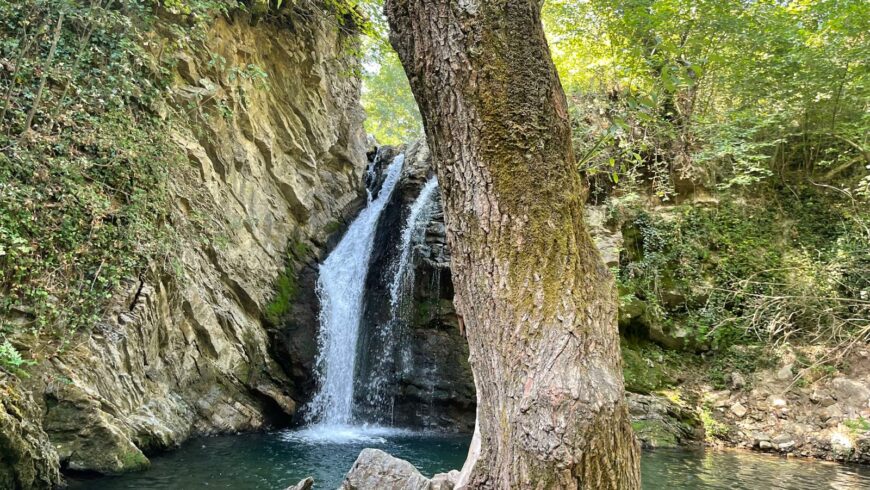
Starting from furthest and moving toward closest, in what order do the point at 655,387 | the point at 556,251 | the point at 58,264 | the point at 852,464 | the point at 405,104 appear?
1. the point at 405,104
2. the point at 655,387
3. the point at 852,464
4. the point at 58,264
5. the point at 556,251

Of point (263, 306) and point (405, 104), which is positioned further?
point (405, 104)

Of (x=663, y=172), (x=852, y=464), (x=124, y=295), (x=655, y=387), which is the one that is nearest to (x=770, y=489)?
(x=852, y=464)

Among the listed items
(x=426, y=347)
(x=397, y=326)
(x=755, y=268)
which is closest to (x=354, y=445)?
(x=426, y=347)

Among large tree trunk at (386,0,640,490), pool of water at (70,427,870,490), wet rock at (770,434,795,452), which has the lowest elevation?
pool of water at (70,427,870,490)

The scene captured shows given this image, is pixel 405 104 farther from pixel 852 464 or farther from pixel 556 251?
pixel 556 251

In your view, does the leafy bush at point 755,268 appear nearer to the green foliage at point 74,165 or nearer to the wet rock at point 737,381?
the wet rock at point 737,381

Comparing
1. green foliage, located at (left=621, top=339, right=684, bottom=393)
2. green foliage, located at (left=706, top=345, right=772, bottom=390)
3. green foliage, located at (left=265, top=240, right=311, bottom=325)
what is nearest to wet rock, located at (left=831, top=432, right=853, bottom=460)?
green foliage, located at (left=706, top=345, right=772, bottom=390)

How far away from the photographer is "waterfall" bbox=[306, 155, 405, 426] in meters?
10.3

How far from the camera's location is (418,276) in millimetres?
11266

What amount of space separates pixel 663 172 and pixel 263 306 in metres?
9.48

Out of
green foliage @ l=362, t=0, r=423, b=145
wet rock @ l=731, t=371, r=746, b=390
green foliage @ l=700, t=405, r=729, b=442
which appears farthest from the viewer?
green foliage @ l=362, t=0, r=423, b=145

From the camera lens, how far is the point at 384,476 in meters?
4.34

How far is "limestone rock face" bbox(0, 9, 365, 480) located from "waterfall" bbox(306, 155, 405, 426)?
0.54m

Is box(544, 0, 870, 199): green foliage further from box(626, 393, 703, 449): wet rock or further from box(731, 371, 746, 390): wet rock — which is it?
box(626, 393, 703, 449): wet rock
